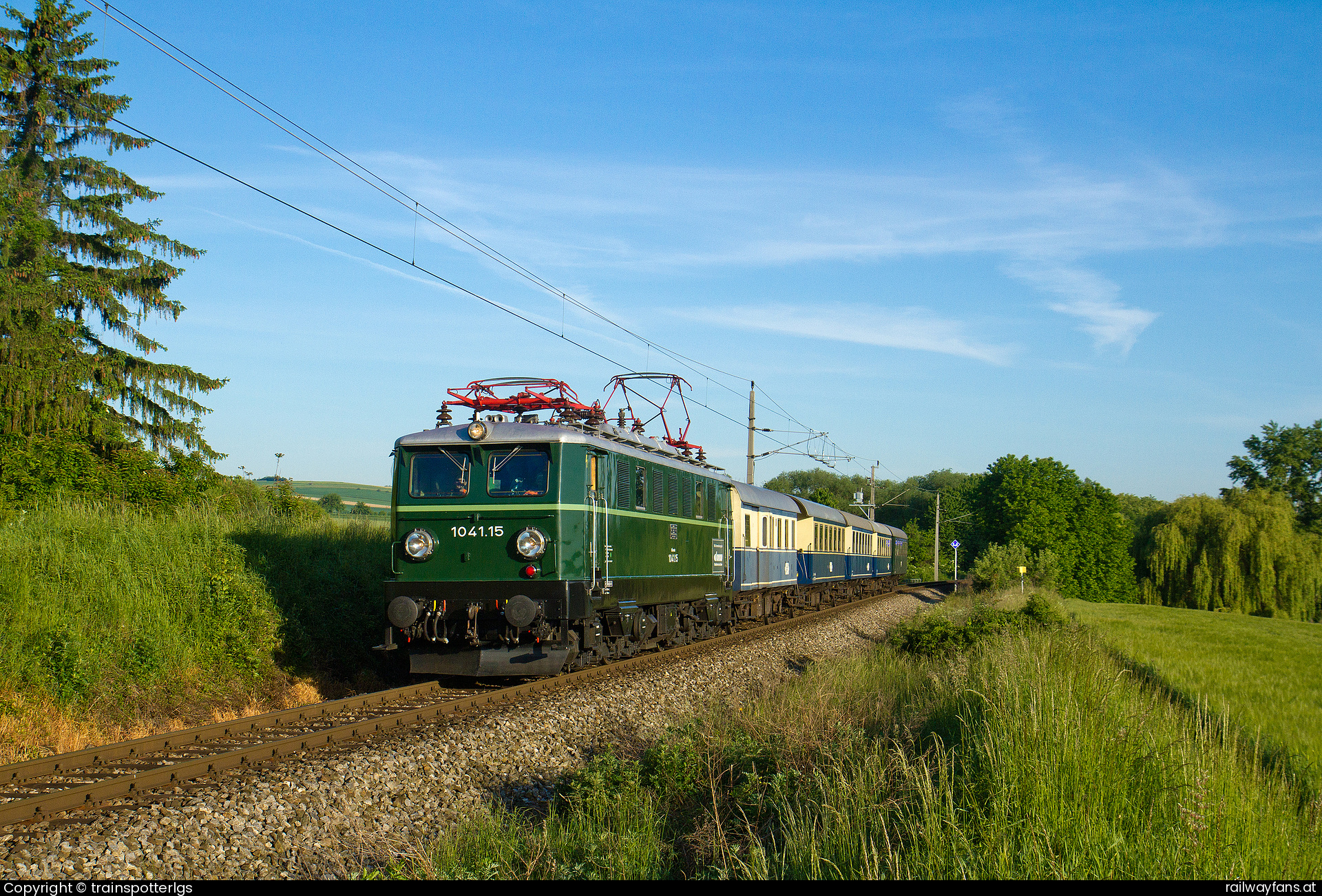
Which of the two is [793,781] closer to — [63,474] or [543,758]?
[543,758]

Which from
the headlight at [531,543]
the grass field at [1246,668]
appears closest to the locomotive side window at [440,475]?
the headlight at [531,543]

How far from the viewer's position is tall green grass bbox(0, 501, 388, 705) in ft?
32.2

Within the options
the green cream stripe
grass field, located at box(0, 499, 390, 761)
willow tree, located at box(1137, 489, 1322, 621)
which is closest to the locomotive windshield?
the green cream stripe

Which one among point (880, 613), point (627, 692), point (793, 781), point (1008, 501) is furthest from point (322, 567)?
point (1008, 501)

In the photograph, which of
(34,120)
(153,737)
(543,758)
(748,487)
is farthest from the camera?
(748,487)

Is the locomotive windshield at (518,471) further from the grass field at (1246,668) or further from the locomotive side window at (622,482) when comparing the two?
the grass field at (1246,668)

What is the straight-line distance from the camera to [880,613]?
101ft

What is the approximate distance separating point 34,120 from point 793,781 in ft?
69.3

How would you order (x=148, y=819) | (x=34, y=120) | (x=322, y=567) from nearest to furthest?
(x=148, y=819)
(x=322, y=567)
(x=34, y=120)

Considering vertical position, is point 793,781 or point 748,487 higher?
point 748,487

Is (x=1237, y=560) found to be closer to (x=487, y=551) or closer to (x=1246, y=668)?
(x=1246, y=668)

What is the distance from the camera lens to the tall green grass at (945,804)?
15.2 ft

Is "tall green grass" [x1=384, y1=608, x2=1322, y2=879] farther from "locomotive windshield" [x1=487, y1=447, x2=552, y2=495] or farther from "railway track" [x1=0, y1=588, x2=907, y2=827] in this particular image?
"locomotive windshield" [x1=487, y1=447, x2=552, y2=495]

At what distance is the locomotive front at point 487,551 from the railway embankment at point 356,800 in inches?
42.5
